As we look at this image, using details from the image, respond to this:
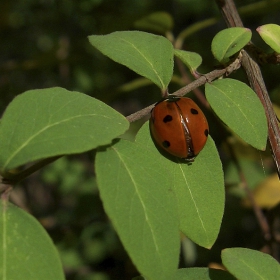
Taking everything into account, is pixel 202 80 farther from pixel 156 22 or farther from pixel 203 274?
pixel 156 22

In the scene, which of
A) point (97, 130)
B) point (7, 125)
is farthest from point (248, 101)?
point (7, 125)

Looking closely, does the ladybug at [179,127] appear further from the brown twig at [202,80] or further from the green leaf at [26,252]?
the green leaf at [26,252]

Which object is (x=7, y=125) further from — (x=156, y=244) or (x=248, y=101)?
(x=248, y=101)

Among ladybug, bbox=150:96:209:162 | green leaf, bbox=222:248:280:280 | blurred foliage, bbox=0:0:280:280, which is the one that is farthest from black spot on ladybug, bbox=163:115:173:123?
blurred foliage, bbox=0:0:280:280

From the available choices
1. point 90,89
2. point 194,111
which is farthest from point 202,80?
point 90,89

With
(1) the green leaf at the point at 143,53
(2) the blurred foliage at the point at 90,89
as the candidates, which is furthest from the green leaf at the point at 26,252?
(2) the blurred foliage at the point at 90,89

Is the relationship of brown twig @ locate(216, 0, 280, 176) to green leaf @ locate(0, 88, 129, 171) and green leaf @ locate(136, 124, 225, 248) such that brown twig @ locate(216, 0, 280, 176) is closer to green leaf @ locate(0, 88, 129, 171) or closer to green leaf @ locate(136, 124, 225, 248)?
green leaf @ locate(136, 124, 225, 248)
